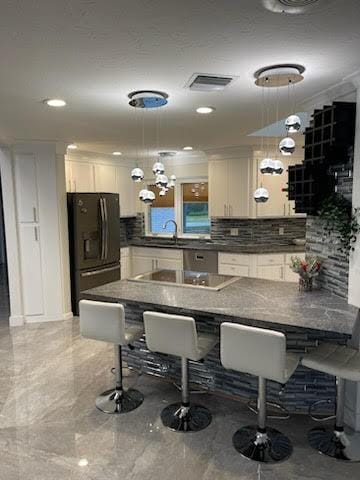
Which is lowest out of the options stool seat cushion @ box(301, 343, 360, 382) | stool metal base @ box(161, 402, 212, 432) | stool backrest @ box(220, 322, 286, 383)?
stool metal base @ box(161, 402, 212, 432)

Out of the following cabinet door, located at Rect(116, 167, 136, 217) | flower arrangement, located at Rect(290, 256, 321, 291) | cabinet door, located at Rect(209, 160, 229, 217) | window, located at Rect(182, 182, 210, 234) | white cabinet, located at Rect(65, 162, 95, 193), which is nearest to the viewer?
flower arrangement, located at Rect(290, 256, 321, 291)

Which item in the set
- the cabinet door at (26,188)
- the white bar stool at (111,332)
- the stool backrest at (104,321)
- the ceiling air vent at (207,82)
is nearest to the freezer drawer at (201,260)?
the cabinet door at (26,188)

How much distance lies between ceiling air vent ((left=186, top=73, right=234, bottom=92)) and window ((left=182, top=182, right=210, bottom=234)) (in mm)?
3872

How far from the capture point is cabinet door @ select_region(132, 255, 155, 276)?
21.1ft

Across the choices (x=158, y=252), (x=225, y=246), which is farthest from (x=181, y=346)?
(x=158, y=252)

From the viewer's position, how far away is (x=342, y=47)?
1921 millimetres

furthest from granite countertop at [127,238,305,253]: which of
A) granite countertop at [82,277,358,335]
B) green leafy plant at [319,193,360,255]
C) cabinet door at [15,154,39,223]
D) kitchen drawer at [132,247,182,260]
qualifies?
green leafy plant at [319,193,360,255]

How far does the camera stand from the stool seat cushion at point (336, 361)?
2.12 meters

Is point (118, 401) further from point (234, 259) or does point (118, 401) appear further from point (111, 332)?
point (234, 259)

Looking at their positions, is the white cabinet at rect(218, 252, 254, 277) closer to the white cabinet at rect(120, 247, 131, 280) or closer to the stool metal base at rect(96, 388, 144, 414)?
the white cabinet at rect(120, 247, 131, 280)

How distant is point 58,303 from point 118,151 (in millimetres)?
2426

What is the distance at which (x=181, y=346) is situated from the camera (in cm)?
241

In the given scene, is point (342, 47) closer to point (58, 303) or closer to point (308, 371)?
point (308, 371)

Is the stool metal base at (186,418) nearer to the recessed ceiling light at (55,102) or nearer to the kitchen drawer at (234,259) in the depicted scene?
the recessed ceiling light at (55,102)
